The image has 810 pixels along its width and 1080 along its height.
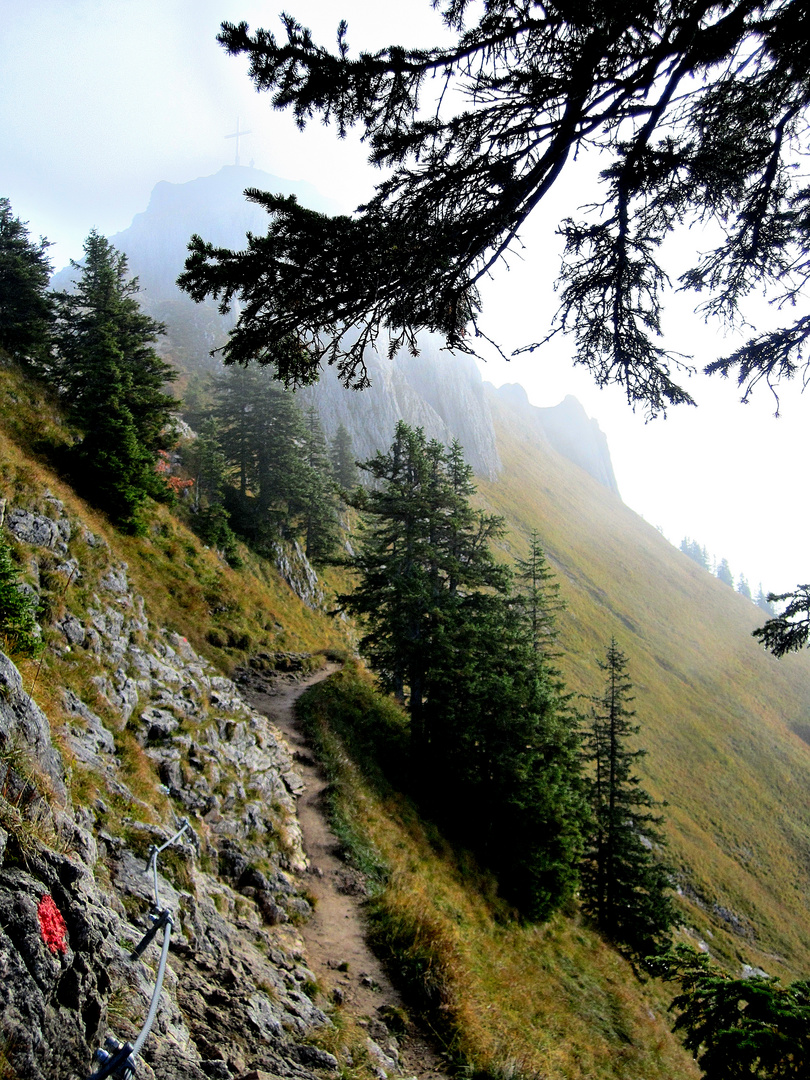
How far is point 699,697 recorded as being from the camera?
49938mm

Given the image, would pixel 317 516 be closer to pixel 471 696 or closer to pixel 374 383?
pixel 471 696

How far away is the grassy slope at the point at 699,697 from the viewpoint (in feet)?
98.0

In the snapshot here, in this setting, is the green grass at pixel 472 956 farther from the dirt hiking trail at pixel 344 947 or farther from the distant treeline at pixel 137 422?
the distant treeline at pixel 137 422

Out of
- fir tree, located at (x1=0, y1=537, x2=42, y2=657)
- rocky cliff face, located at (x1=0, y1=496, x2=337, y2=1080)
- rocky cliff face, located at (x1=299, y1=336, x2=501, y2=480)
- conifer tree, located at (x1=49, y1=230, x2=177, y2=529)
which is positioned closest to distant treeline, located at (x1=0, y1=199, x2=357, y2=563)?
conifer tree, located at (x1=49, y1=230, x2=177, y2=529)

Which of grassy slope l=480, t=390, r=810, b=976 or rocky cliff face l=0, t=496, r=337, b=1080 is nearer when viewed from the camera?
rocky cliff face l=0, t=496, r=337, b=1080

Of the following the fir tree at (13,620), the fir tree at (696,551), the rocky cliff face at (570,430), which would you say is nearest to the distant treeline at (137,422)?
the fir tree at (13,620)

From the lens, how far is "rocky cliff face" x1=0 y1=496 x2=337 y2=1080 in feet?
8.93

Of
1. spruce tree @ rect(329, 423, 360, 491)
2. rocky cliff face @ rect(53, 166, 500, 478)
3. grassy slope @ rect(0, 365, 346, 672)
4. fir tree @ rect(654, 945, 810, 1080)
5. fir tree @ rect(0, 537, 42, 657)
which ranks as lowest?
grassy slope @ rect(0, 365, 346, 672)

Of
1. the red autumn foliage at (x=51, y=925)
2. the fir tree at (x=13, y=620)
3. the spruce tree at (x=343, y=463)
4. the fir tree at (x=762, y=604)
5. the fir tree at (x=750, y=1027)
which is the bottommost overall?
the fir tree at (x=13, y=620)

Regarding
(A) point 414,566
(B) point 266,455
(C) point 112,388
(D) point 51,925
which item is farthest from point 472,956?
(B) point 266,455

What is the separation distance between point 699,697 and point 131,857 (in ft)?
188

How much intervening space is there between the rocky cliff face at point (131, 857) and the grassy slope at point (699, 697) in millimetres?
28625

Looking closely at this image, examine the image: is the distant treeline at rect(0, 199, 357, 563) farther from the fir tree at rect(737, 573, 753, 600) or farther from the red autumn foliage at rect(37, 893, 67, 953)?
the fir tree at rect(737, 573, 753, 600)

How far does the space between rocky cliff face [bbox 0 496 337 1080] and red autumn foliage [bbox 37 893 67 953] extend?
0.01 m
